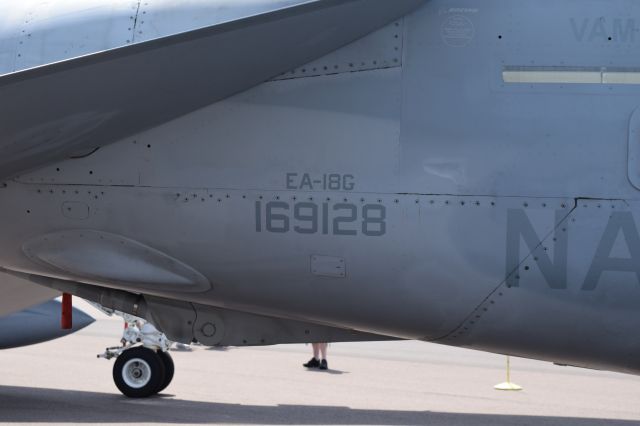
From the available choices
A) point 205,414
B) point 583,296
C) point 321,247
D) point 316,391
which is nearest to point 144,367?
point 205,414

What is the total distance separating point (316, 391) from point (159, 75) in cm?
729

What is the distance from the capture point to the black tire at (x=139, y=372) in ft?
39.0

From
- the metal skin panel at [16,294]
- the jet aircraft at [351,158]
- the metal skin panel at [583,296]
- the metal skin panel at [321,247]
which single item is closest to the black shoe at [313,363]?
the metal skin panel at [16,294]

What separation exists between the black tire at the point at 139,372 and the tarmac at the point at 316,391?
0.15 meters

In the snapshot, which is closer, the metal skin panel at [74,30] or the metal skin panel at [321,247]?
the metal skin panel at [321,247]

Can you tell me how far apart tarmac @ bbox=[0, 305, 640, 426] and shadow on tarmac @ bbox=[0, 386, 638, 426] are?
0.01 m

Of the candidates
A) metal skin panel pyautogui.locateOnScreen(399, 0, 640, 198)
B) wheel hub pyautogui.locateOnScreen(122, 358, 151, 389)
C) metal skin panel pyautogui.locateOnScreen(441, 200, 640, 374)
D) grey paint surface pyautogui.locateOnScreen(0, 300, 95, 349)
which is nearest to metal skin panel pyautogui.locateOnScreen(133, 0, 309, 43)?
metal skin panel pyautogui.locateOnScreen(399, 0, 640, 198)

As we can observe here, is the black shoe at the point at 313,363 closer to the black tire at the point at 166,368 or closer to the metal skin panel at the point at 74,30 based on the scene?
the black tire at the point at 166,368

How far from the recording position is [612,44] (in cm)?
659

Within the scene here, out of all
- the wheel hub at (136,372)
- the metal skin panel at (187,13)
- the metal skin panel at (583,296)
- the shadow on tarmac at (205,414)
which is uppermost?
the metal skin panel at (187,13)

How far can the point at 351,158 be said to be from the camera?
6.68 m

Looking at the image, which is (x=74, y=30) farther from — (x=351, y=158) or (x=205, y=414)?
(x=205, y=414)

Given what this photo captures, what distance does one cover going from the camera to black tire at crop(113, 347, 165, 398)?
11.9 m

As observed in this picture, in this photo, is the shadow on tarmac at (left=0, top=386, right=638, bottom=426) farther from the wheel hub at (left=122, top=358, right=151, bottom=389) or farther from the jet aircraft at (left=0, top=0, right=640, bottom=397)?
the jet aircraft at (left=0, top=0, right=640, bottom=397)
